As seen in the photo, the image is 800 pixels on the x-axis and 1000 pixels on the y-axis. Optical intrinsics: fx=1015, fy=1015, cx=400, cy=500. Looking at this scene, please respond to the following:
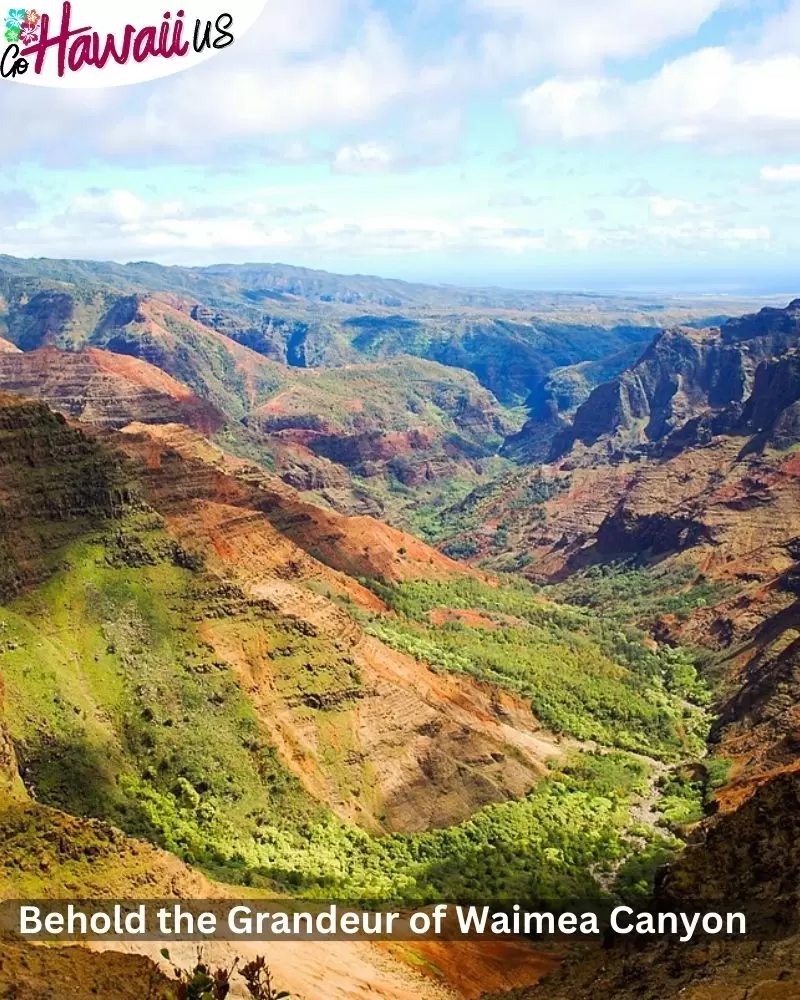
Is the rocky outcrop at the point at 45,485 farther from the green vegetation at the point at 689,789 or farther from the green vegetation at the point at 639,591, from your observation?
the green vegetation at the point at 639,591

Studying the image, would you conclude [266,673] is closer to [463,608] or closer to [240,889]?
[240,889]

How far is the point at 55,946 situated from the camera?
3928cm

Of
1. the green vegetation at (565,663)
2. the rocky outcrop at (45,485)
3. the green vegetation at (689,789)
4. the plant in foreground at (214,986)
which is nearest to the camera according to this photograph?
the plant in foreground at (214,986)

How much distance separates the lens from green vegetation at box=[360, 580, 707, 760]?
347ft

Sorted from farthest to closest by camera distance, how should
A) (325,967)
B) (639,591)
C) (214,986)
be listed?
(639,591) → (325,967) → (214,986)

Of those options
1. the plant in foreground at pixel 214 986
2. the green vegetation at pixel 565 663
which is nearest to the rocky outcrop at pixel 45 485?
the green vegetation at pixel 565 663

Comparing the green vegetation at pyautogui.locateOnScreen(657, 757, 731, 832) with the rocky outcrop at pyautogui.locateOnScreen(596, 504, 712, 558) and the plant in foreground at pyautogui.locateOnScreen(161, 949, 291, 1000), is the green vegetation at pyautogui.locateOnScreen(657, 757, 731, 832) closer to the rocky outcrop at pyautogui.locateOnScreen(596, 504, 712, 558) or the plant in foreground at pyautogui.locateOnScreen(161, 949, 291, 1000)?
the plant in foreground at pyautogui.locateOnScreen(161, 949, 291, 1000)

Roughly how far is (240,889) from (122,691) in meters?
21.6

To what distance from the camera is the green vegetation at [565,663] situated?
106m

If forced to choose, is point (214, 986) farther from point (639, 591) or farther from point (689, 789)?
point (639, 591)

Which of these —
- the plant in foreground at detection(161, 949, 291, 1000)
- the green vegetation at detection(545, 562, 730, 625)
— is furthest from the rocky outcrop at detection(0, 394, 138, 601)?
the green vegetation at detection(545, 562, 730, 625)

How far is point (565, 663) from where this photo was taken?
120m

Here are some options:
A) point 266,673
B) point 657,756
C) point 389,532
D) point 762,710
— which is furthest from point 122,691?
point 389,532

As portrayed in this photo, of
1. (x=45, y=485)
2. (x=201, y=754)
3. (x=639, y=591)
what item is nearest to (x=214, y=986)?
(x=201, y=754)
